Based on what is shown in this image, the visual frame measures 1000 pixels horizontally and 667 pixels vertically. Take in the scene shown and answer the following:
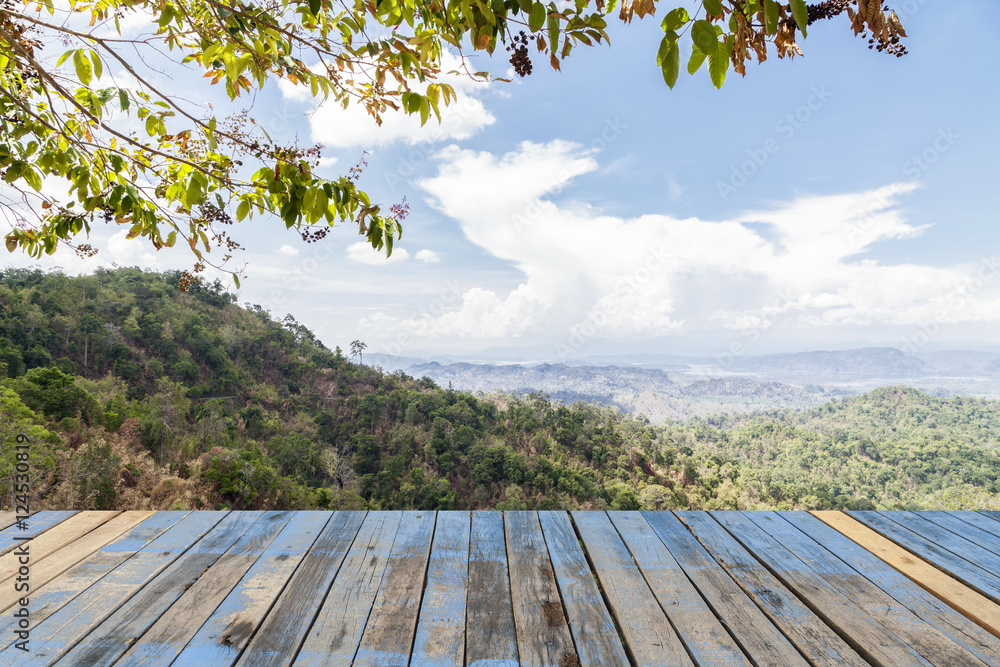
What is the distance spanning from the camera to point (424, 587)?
4.57 ft

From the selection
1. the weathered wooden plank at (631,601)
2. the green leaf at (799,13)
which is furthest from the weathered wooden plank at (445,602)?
the green leaf at (799,13)

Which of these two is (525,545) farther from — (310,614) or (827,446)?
(827,446)

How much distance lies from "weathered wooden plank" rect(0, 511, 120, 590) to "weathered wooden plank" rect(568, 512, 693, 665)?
171 centimetres

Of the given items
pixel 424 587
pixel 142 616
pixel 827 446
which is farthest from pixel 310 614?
pixel 827 446

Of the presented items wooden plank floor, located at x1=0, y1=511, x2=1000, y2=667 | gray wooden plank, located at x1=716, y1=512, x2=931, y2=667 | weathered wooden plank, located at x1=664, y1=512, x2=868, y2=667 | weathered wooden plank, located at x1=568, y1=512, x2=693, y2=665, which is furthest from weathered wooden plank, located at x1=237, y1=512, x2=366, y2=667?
gray wooden plank, located at x1=716, y1=512, x2=931, y2=667

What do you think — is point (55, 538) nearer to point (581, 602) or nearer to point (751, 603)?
point (581, 602)

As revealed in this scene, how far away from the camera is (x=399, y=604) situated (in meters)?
1.30

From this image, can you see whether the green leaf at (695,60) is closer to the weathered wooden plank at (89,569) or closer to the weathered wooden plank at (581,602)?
the weathered wooden plank at (581,602)

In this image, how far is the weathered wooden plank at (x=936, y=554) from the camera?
1.51 metres

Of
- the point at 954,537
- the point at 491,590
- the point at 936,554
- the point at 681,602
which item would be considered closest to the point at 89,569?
the point at 491,590

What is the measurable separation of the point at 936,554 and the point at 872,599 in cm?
60

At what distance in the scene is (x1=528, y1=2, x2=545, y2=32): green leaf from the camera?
0.99m

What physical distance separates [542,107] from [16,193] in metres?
17.6

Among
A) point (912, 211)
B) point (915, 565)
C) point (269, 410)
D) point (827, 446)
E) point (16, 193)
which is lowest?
point (827, 446)
